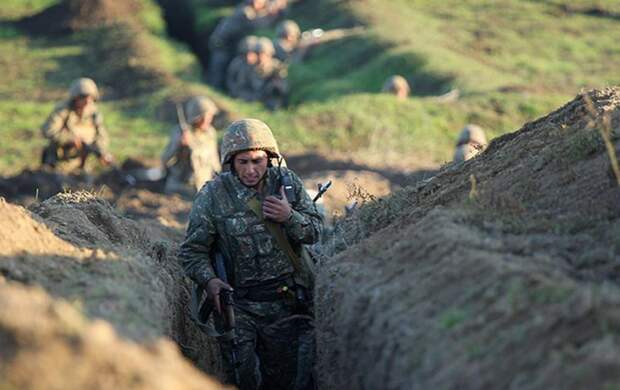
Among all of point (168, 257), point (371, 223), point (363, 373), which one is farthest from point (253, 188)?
point (363, 373)

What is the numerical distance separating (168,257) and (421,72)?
17.1 meters

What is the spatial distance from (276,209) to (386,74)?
18.9m

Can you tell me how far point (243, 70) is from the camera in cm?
2881

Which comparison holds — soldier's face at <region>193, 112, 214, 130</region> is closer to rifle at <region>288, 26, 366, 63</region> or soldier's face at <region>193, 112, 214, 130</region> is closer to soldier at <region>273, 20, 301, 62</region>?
soldier at <region>273, 20, 301, 62</region>

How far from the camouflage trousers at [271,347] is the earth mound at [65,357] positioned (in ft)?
12.7

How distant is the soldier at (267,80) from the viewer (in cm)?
2794

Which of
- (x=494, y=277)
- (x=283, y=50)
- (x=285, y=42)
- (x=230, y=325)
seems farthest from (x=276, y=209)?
(x=285, y=42)

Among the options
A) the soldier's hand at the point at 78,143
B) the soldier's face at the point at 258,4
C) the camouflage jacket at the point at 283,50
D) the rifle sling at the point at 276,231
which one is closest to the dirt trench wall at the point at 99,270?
the rifle sling at the point at 276,231

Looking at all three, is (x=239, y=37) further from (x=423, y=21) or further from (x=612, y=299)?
(x=612, y=299)

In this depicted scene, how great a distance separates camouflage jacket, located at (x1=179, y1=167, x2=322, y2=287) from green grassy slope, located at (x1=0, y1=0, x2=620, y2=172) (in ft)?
39.9

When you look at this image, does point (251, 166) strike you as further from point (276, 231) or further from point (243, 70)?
point (243, 70)

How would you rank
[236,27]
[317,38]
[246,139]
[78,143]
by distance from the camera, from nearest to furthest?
[246,139] < [78,143] < [317,38] < [236,27]

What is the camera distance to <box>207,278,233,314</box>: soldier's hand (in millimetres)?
8773

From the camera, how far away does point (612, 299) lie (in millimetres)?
5500
